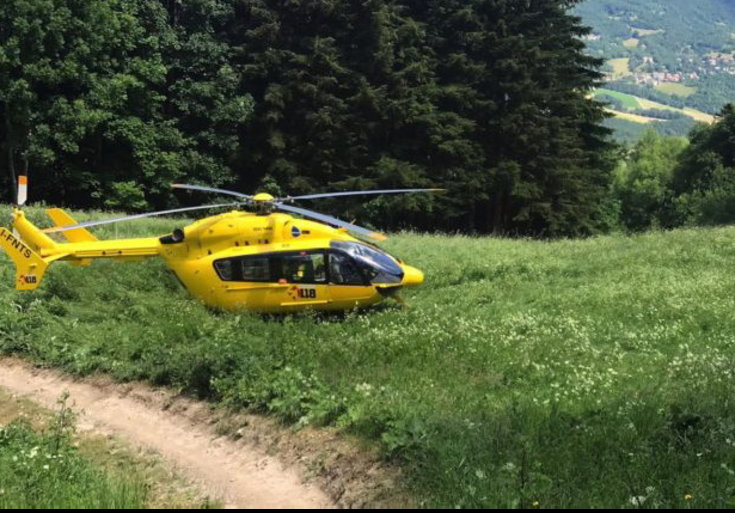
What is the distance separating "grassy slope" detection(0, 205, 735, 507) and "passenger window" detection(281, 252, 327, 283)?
3.10 ft

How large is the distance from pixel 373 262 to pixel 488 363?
440cm

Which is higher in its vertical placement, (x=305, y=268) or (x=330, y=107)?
(x=330, y=107)

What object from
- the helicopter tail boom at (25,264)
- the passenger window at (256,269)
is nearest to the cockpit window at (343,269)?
the passenger window at (256,269)

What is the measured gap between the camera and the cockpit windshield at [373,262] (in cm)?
1355

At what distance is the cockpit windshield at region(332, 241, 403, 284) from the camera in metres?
13.6

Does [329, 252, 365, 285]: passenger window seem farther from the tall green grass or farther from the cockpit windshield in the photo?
the tall green grass

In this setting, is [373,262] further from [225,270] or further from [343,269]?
[225,270]

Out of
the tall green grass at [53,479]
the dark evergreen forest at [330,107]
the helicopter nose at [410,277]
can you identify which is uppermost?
the dark evergreen forest at [330,107]

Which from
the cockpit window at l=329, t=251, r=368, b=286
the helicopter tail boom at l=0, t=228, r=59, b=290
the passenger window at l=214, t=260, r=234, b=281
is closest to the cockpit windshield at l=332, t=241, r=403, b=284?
the cockpit window at l=329, t=251, r=368, b=286

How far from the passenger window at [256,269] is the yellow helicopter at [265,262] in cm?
2

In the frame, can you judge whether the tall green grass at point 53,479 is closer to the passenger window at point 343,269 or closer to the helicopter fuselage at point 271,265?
the helicopter fuselage at point 271,265

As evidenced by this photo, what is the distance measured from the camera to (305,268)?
13516mm

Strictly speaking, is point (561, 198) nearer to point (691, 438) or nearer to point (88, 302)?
point (88, 302)

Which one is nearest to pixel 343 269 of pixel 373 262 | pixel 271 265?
pixel 373 262
